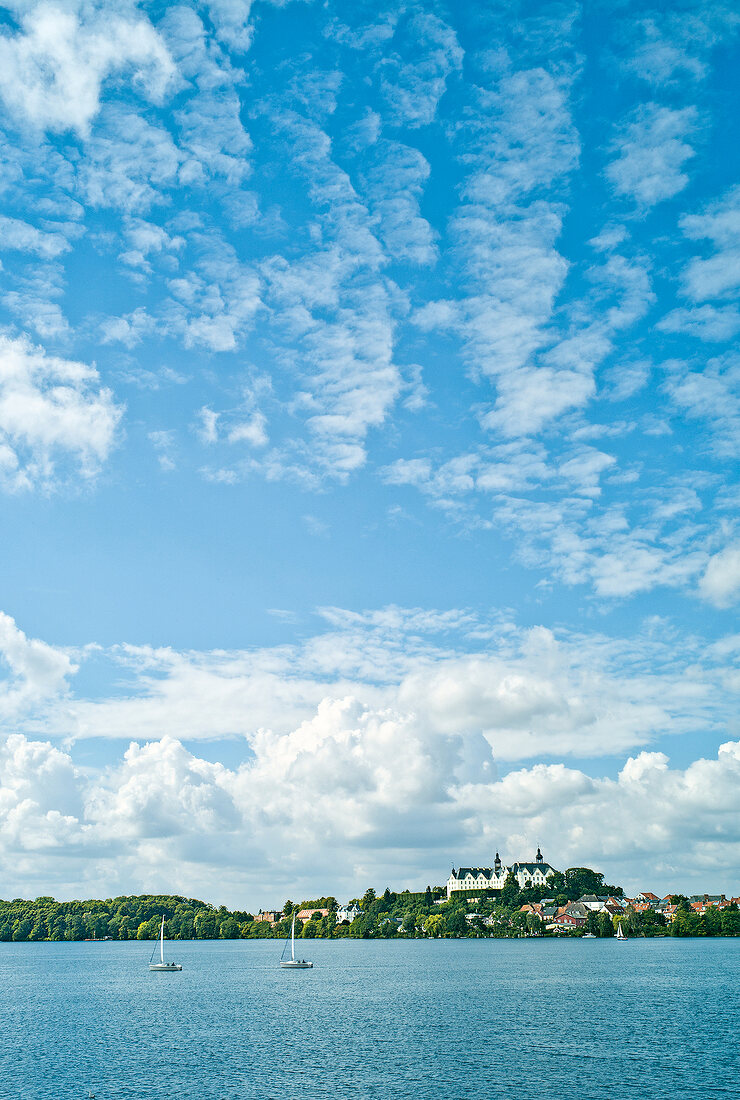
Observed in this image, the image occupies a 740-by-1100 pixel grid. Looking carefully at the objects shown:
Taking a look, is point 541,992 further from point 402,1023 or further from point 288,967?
point 288,967

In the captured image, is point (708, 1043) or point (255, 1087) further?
A: point (708, 1043)

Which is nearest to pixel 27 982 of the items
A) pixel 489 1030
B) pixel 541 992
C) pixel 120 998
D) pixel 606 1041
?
pixel 120 998

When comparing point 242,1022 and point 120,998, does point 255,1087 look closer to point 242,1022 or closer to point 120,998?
point 242,1022

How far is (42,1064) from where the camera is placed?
65.1 metres

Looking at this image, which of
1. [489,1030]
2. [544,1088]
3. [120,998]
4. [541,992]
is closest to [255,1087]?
[544,1088]

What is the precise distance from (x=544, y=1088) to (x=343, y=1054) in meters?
19.1

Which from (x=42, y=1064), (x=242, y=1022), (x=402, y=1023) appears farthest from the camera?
(x=242, y=1022)

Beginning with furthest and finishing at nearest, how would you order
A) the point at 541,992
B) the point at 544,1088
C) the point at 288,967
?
1. the point at 288,967
2. the point at 541,992
3. the point at 544,1088

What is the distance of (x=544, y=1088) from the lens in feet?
173

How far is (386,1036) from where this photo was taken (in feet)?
242

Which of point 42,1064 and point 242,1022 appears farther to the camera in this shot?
point 242,1022

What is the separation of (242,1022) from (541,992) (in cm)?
3888

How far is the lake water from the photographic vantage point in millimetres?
54812

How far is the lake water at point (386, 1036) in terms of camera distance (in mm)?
54812
